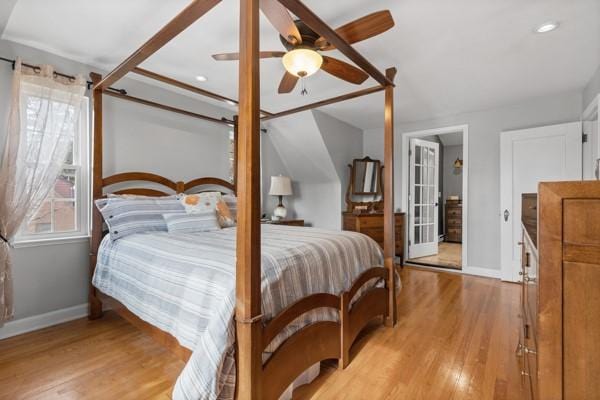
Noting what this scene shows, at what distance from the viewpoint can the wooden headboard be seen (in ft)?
9.07

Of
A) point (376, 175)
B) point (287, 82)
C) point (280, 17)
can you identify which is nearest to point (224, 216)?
point (287, 82)

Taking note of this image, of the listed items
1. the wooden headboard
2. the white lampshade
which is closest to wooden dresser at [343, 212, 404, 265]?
the white lampshade

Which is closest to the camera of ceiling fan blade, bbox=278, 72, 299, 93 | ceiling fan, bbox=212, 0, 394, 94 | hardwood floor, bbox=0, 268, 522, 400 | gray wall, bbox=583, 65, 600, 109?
ceiling fan, bbox=212, 0, 394, 94

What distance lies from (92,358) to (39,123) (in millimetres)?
1847

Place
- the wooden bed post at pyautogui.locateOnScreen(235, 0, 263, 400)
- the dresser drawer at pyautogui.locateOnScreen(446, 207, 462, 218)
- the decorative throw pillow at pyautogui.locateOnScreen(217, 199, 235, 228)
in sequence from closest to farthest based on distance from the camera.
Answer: the wooden bed post at pyautogui.locateOnScreen(235, 0, 263, 400) → the decorative throw pillow at pyautogui.locateOnScreen(217, 199, 235, 228) → the dresser drawer at pyautogui.locateOnScreen(446, 207, 462, 218)

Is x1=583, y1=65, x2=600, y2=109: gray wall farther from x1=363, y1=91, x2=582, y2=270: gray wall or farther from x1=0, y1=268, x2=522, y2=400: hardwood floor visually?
x1=0, y1=268, x2=522, y2=400: hardwood floor

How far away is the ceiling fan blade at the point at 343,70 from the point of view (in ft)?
6.72

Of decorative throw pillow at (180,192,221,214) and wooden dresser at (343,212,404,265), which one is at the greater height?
decorative throw pillow at (180,192,221,214)

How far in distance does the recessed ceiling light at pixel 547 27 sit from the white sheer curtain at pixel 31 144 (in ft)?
12.1

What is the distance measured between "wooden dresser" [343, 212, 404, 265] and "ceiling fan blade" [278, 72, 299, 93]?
7.58 feet

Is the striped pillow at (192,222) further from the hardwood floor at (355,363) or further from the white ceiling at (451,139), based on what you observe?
the white ceiling at (451,139)

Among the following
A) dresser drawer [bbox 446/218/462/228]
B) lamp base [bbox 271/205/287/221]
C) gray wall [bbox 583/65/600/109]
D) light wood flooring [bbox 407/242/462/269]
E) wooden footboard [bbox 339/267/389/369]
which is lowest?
light wood flooring [bbox 407/242/462/269]

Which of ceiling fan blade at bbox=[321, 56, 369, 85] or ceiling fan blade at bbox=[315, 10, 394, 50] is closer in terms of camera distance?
ceiling fan blade at bbox=[315, 10, 394, 50]

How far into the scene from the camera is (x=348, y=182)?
4832 millimetres
